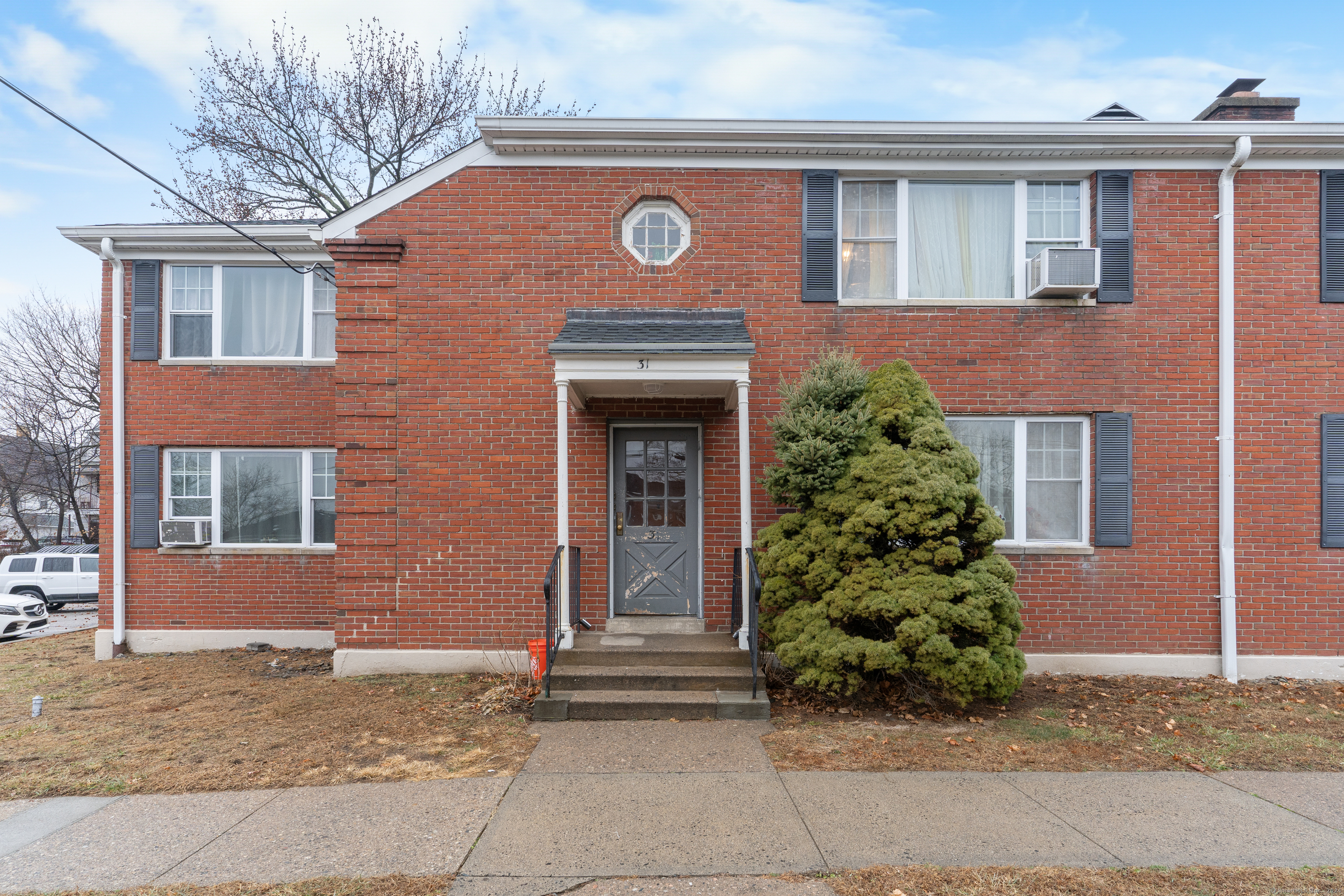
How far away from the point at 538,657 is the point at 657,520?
2022 mm

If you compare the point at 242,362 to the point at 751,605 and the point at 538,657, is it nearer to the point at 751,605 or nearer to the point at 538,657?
the point at 538,657

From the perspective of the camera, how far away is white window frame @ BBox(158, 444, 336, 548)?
9.16 m

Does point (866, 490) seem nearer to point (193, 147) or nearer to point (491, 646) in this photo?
point (491, 646)

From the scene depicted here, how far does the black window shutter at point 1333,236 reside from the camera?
758 centimetres

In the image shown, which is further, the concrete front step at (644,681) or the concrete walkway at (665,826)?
the concrete front step at (644,681)

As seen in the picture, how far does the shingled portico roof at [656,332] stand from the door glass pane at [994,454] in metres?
2.77

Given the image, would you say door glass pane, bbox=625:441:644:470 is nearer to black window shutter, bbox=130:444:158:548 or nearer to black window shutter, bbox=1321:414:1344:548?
black window shutter, bbox=130:444:158:548

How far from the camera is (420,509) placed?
7484 millimetres

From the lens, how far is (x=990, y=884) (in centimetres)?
355

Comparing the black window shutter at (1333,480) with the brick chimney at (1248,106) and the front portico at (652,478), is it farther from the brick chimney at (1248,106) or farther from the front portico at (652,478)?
the front portico at (652,478)

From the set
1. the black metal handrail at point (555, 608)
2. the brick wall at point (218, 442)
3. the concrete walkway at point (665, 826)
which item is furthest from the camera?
the brick wall at point (218, 442)

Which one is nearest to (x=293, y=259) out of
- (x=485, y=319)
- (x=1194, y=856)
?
(x=485, y=319)

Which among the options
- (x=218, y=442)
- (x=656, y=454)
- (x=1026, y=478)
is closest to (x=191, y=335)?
(x=218, y=442)

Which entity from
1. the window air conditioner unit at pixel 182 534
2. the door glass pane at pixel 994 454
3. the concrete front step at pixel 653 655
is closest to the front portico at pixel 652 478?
the concrete front step at pixel 653 655
